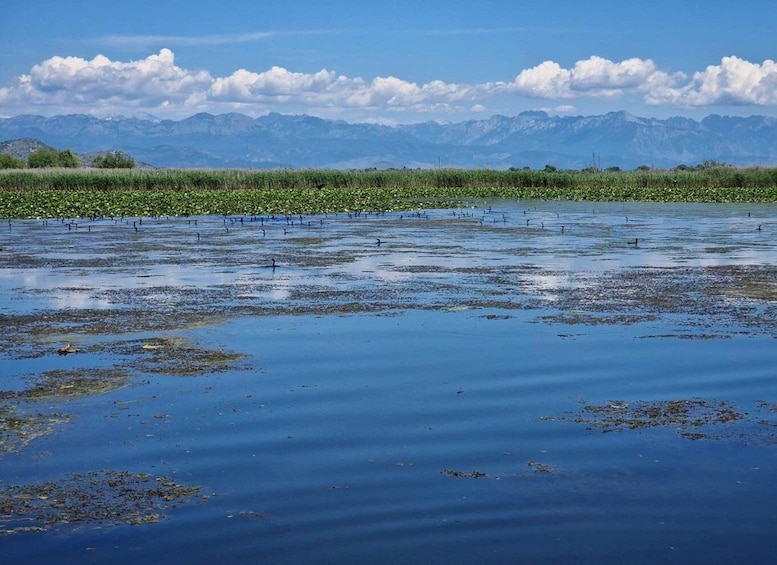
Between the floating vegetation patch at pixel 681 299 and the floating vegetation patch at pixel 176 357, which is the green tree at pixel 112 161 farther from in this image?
the floating vegetation patch at pixel 176 357

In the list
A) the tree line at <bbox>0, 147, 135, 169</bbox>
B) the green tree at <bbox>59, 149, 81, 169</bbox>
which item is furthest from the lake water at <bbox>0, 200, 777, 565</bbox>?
the green tree at <bbox>59, 149, 81, 169</bbox>

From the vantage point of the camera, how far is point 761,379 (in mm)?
11336

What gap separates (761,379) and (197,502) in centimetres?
647

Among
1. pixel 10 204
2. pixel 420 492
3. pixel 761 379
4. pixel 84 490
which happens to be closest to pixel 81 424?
pixel 84 490

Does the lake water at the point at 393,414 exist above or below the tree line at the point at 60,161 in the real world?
below

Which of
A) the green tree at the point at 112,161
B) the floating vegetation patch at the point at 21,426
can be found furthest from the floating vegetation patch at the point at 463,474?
the green tree at the point at 112,161

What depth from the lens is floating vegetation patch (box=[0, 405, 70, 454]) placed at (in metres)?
9.01

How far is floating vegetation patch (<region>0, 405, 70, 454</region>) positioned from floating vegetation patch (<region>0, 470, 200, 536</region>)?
1136mm

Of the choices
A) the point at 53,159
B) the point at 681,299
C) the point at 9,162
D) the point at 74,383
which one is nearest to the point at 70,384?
the point at 74,383

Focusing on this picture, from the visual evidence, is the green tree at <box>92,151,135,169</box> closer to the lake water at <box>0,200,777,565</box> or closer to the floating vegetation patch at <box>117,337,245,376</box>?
the lake water at <box>0,200,777,565</box>

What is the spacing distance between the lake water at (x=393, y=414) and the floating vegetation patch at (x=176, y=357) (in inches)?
2.2

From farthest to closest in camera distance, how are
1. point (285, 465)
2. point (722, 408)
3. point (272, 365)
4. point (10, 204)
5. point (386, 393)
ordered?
point (10, 204) → point (272, 365) → point (386, 393) → point (722, 408) → point (285, 465)

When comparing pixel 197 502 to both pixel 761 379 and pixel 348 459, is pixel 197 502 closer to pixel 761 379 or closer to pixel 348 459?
pixel 348 459

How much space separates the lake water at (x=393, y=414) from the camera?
22.9 feet
